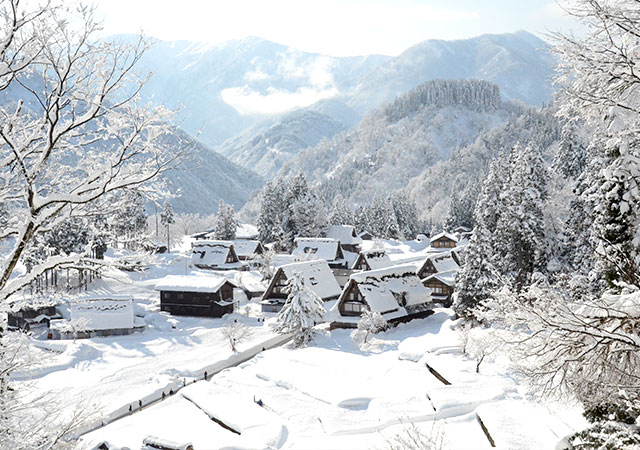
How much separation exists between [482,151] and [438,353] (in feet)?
575

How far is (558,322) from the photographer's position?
18.5 feet

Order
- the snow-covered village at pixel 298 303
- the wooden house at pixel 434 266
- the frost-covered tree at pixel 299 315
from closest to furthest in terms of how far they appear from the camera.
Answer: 1. the snow-covered village at pixel 298 303
2. the frost-covered tree at pixel 299 315
3. the wooden house at pixel 434 266

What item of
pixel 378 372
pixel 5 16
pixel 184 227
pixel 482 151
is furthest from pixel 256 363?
pixel 482 151

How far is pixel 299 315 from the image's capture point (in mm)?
36812

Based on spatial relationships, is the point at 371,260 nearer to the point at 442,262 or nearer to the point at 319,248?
the point at 442,262

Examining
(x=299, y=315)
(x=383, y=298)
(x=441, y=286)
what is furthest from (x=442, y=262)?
(x=299, y=315)

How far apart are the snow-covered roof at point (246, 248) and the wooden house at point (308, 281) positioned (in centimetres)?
2291

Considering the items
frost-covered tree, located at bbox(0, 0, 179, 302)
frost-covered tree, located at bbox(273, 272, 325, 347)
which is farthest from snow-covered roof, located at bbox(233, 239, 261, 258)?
frost-covered tree, located at bbox(0, 0, 179, 302)

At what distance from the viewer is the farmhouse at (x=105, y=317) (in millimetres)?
44469

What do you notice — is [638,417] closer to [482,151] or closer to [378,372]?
[378,372]

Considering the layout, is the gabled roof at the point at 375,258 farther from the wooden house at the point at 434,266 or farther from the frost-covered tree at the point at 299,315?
the frost-covered tree at the point at 299,315

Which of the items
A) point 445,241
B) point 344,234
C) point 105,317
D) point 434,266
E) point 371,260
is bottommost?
point 105,317

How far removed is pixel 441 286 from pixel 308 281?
53.5 feet

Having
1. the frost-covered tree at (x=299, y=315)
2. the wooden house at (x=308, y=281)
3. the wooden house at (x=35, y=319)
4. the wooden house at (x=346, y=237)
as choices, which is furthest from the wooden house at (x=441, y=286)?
the wooden house at (x=35, y=319)
